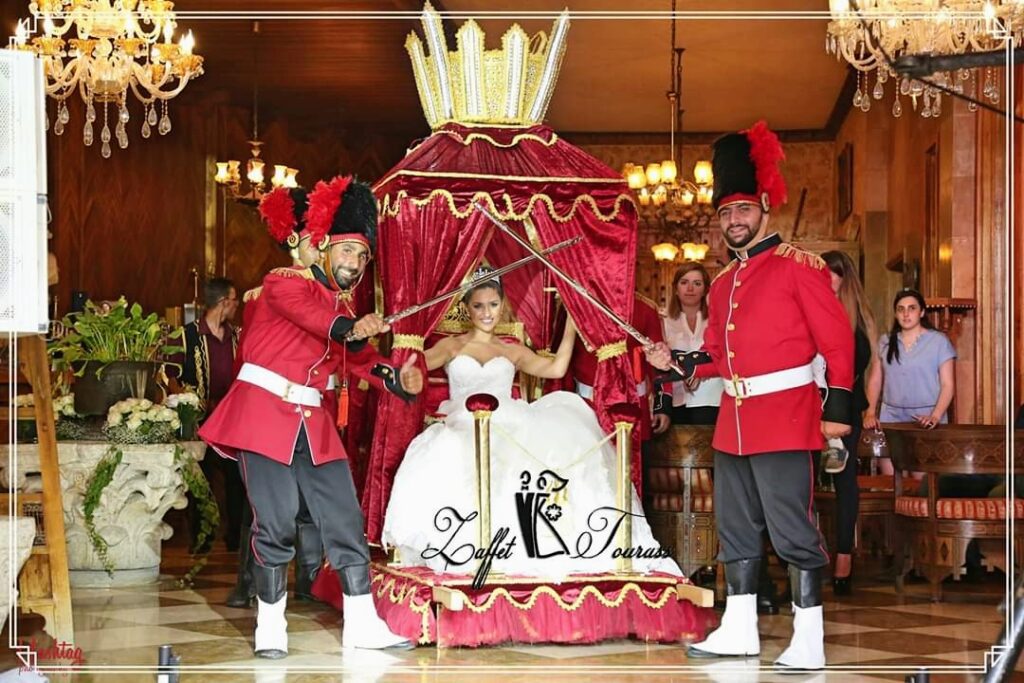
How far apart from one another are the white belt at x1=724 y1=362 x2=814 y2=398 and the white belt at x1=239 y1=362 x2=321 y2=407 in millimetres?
1660

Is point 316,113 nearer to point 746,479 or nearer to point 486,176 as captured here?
point 486,176

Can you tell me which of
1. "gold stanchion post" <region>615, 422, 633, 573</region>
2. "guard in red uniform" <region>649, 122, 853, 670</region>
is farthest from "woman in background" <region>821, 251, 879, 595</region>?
"gold stanchion post" <region>615, 422, 633, 573</region>

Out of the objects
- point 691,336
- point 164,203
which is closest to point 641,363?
point 691,336

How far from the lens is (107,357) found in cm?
747

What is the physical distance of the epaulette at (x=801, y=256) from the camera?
5164 mm

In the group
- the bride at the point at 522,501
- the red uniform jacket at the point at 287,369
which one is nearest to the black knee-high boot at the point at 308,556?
the bride at the point at 522,501

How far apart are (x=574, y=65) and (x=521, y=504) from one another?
Answer: 30.7 ft

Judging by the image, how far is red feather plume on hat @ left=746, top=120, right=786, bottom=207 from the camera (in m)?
5.28

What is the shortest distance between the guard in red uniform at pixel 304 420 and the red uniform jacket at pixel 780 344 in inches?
52.1

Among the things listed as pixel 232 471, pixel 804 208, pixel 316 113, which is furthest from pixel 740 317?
pixel 804 208

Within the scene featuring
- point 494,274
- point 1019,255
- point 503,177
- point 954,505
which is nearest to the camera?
point 494,274

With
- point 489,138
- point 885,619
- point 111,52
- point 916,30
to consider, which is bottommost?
point 885,619

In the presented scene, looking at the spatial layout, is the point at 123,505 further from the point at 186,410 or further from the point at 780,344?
the point at 780,344

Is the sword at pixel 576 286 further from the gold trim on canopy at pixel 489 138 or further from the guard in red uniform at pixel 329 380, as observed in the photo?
the guard in red uniform at pixel 329 380
